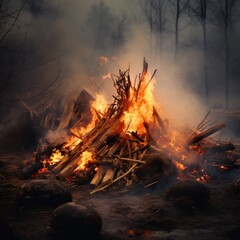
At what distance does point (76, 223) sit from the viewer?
4121mm

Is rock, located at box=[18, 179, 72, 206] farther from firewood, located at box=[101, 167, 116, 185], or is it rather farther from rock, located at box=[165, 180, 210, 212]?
rock, located at box=[165, 180, 210, 212]

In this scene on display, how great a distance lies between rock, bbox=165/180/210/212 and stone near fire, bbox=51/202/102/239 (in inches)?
80.2

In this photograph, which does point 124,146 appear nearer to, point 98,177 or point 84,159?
point 84,159

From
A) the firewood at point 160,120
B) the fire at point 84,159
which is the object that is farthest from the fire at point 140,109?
the fire at point 84,159

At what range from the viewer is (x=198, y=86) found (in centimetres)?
3253

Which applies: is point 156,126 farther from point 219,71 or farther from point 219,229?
point 219,71

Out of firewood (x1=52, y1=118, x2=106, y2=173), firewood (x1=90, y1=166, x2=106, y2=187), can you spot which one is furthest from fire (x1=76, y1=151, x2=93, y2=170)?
firewood (x1=90, y1=166, x2=106, y2=187)

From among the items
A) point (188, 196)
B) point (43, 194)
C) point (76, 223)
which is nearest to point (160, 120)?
point (188, 196)

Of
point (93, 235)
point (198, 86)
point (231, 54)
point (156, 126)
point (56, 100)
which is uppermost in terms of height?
point (231, 54)

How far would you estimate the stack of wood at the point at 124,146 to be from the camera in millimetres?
7465

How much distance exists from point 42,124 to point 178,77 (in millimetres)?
23511

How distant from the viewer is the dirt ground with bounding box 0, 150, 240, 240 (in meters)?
4.14

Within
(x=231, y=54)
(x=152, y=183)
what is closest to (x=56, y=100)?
(x=152, y=183)

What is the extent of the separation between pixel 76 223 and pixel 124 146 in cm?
425
